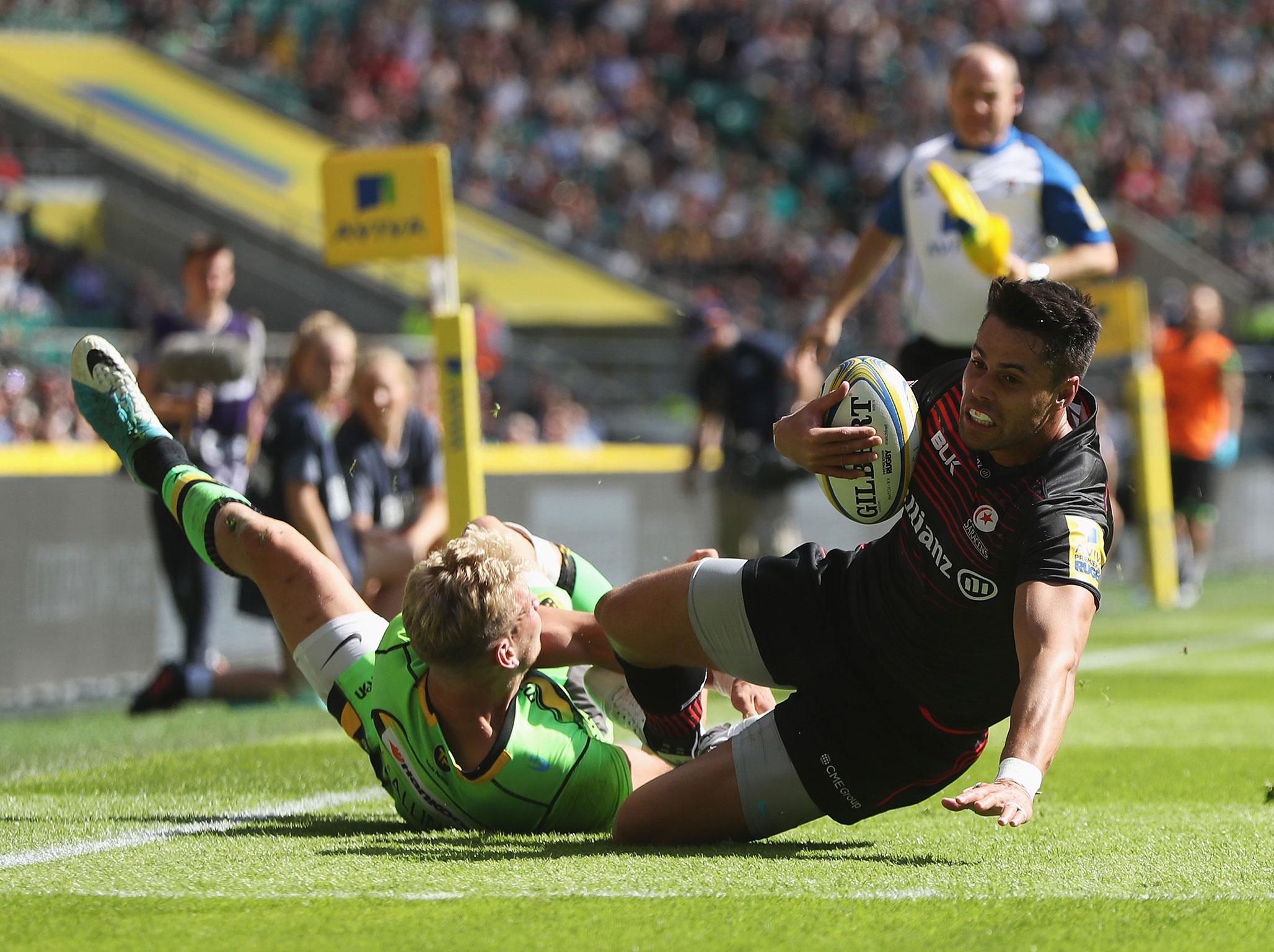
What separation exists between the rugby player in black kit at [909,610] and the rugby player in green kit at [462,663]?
20 centimetres

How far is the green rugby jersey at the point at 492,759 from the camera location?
466 centimetres

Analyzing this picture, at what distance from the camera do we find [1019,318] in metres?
4.15

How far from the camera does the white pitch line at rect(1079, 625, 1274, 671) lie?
398 inches

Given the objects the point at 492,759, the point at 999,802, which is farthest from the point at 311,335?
the point at 999,802

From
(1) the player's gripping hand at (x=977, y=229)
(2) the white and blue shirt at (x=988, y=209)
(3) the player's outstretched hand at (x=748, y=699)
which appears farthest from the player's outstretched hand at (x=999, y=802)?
(2) the white and blue shirt at (x=988, y=209)

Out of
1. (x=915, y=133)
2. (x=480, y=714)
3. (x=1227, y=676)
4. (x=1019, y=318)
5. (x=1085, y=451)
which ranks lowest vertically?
(x=1227, y=676)

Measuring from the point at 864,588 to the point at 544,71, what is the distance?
23.8m

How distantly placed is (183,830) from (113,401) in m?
1.60

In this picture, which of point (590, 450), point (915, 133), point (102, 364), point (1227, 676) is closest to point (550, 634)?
point (102, 364)

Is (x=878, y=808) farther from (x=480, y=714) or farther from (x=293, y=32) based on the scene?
(x=293, y=32)

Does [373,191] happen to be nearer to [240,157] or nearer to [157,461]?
[157,461]

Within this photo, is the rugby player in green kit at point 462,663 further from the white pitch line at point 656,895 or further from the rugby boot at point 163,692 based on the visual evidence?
the rugby boot at point 163,692

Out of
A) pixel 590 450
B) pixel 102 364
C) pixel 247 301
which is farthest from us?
pixel 247 301

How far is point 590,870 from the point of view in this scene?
423 centimetres
